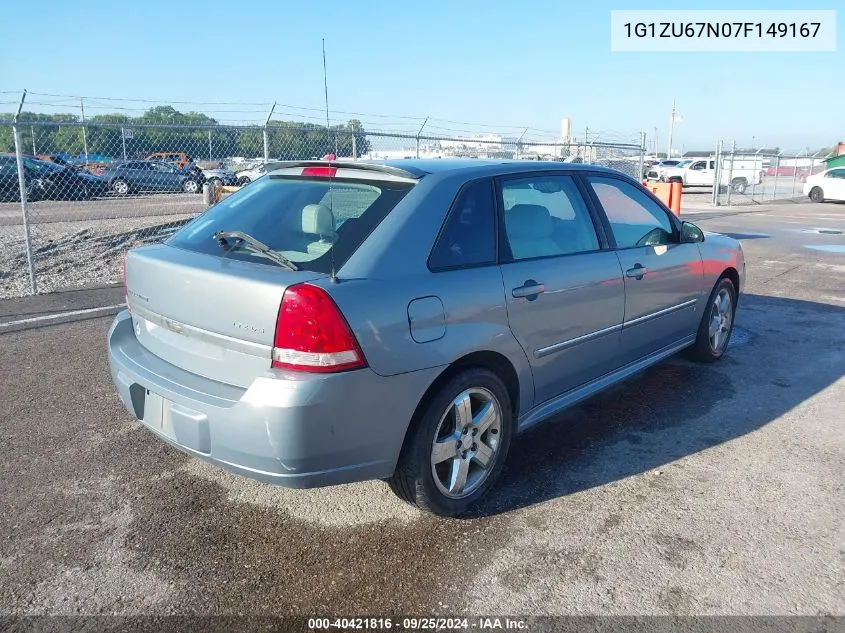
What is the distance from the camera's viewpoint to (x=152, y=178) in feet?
68.9

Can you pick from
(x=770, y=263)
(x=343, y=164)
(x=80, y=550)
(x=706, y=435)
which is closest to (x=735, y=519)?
(x=706, y=435)

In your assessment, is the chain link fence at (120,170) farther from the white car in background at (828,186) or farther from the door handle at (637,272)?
the white car in background at (828,186)

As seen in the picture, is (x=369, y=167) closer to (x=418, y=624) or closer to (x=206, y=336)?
(x=206, y=336)

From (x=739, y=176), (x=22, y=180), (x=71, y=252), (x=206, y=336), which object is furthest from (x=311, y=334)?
(x=739, y=176)

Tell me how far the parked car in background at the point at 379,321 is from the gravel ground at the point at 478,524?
0.33 meters

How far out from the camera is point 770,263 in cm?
1041

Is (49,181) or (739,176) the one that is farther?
(739,176)

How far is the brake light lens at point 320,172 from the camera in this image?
335 cm

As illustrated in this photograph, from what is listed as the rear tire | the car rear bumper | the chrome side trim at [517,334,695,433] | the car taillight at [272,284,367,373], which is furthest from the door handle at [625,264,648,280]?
the rear tire

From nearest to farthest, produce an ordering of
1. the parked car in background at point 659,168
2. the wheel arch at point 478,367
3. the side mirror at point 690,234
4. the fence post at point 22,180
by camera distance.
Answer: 1. the wheel arch at point 478,367
2. the side mirror at point 690,234
3. the fence post at point 22,180
4. the parked car in background at point 659,168

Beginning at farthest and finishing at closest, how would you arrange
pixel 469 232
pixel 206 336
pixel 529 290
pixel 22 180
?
pixel 22 180, pixel 529 290, pixel 469 232, pixel 206 336

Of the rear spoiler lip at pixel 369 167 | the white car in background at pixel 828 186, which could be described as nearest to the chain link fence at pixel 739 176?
the white car in background at pixel 828 186

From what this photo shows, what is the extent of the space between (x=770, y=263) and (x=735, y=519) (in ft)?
27.5

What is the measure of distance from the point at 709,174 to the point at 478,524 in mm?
32102
